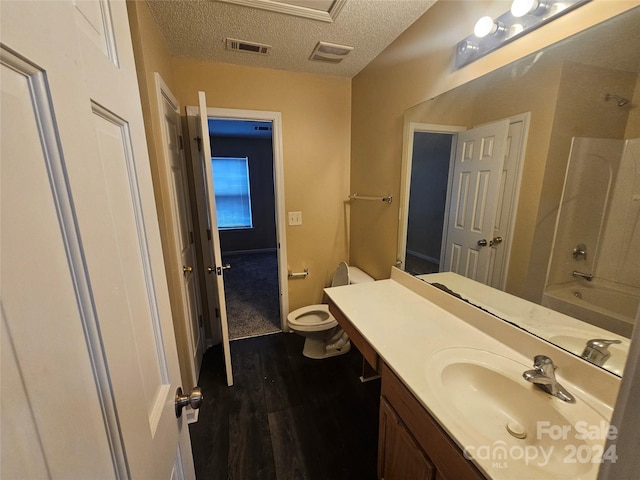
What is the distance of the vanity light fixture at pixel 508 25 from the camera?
89 cm

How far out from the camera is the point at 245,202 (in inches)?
208

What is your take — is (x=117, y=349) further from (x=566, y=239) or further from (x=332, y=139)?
(x=332, y=139)

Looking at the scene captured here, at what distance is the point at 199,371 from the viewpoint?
209 centimetres

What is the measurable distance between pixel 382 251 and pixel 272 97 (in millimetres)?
1595

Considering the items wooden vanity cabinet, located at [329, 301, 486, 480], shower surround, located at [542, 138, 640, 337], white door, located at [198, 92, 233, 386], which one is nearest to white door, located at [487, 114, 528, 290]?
shower surround, located at [542, 138, 640, 337]

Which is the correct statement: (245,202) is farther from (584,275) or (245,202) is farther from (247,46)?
(584,275)

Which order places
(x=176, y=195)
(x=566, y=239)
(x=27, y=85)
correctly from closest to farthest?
1. (x=27, y=85)
2. (x=566, y=239)
3. (x=176, y=195)

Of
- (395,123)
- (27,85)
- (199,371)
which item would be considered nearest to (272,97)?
(395,123)

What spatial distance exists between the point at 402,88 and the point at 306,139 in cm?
95

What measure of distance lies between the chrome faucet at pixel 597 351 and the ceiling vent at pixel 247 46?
2307 millimetres

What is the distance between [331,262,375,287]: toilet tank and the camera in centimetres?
220

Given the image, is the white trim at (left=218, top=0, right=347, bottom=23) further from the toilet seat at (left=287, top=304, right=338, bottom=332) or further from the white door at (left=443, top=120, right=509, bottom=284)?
the toilet seat at (left=287, top=304, right=338, bottom=332)

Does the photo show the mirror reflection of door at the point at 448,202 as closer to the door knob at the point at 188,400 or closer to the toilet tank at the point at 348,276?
the toilet tank at the point at 348,276

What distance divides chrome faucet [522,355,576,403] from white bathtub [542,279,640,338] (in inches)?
8.1
